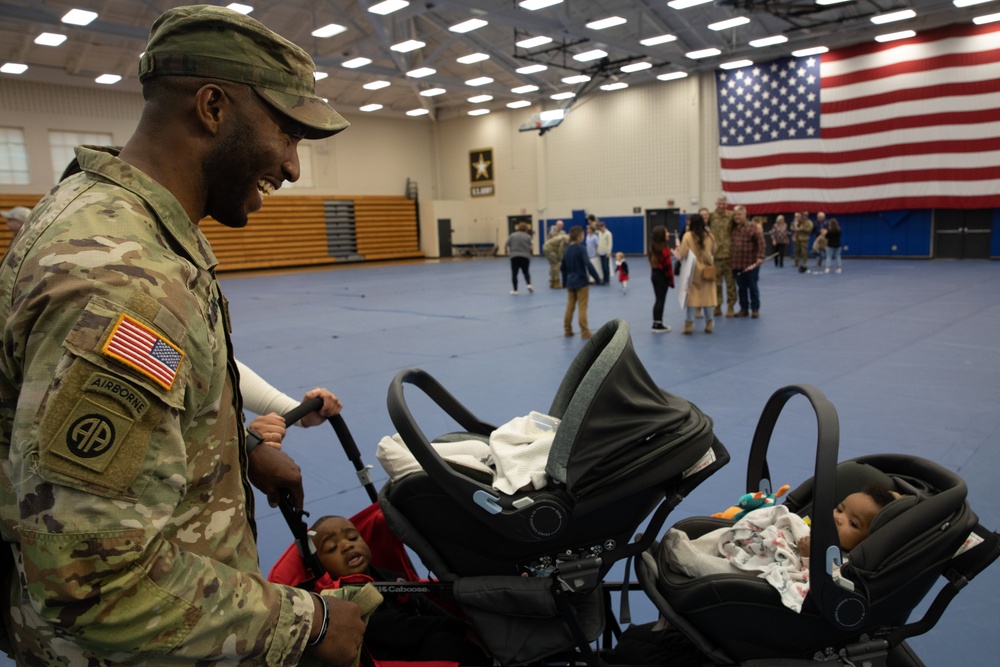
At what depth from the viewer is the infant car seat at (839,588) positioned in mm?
1640

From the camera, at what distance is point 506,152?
94.2ft

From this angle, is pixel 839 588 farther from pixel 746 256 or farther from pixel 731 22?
pixel 731 22

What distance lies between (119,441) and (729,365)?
6.71m

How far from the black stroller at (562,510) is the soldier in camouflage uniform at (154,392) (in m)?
0.57

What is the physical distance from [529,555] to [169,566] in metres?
1.14

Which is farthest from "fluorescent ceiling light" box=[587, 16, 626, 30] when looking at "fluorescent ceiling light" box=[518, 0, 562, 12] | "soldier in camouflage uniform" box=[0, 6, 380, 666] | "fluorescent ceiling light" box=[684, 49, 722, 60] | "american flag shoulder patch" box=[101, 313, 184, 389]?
"american flag shoulder patch" box=[101, 313, 184, 389]

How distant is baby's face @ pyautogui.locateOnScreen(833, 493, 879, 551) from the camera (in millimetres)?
1951

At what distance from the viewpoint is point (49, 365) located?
87 centimetres

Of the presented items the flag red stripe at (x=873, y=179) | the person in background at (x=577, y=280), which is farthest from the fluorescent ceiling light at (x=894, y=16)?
the person in background at (x=577, y=280)

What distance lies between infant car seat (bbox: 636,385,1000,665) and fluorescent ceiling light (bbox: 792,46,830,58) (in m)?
20.8

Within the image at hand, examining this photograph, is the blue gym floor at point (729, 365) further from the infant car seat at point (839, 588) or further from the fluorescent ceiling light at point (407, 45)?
the fluorescent ceiling light at point (407, 45)

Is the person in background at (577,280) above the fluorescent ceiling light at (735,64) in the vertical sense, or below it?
below

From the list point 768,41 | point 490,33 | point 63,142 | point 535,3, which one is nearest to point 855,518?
point 535,3

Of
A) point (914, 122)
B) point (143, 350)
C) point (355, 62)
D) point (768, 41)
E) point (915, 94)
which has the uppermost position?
point (355, 62)
